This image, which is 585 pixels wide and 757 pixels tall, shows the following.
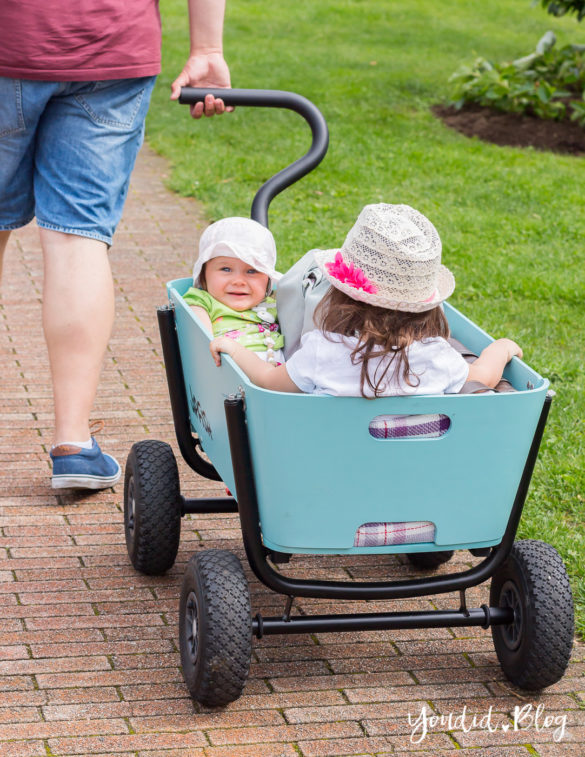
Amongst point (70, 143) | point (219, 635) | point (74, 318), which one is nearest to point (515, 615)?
point (219, 635)

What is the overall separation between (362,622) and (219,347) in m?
0.71

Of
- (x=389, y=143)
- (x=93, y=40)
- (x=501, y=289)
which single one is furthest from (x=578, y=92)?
(x=93, y=40)

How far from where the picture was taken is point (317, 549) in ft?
8.57

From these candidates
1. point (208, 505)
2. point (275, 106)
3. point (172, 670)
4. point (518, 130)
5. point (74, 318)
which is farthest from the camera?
point (518, 130)

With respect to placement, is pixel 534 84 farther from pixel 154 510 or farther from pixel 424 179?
pixel 154 510

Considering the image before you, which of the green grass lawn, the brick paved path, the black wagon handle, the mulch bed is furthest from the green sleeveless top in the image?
the mulch bed

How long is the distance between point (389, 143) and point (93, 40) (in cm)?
552

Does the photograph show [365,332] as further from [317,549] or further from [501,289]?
[501,289]

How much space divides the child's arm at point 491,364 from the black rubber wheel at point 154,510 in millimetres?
876

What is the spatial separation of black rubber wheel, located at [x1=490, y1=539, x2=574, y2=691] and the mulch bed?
262 inches

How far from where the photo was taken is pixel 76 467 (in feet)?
11.6

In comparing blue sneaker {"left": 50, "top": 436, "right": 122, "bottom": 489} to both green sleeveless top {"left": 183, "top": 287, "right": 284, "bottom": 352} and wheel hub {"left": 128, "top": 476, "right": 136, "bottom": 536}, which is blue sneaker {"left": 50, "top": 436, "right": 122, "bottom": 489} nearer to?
wheel hub {"left": 128, "top": 476, "right": 136, "bottom": 536}

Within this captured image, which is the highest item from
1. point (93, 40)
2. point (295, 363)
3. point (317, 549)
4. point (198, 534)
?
point (93, 40)

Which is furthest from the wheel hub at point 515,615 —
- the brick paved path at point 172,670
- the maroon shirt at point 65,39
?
the maroon shirt at point 65,39
